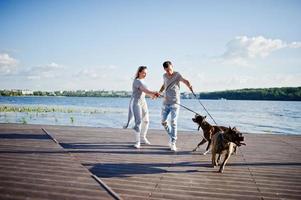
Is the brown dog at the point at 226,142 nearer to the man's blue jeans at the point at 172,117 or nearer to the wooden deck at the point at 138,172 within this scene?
the wooden deck at the point at 138,172

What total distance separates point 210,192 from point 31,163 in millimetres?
3113

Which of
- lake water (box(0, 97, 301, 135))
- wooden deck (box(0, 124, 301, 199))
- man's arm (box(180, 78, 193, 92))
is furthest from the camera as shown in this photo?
lake water (box(0, 97, 301, 135))

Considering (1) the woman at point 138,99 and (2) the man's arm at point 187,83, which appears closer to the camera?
(2) the man's arm at point 187,83

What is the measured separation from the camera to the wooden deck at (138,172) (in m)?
3.67

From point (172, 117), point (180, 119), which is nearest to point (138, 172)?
point (172, 117)

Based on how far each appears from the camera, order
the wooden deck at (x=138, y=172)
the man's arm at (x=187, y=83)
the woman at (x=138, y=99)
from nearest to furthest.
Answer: the wooden deck at (x=138, y=172)
the man's arm at (x=187, y=83)
the woman at (x=138, y=99)

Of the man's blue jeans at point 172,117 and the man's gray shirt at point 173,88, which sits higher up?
the man's gray shirt at point 173,88

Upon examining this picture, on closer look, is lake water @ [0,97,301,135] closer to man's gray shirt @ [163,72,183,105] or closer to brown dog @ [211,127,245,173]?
man's gray shirt @ [163,72,183,105]

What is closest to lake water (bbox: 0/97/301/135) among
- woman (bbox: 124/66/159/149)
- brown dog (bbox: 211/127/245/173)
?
woman (bbox: 124/66/159/149)

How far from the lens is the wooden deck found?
3.67 metres

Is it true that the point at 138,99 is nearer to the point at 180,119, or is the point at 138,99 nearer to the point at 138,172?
the point at 138,172

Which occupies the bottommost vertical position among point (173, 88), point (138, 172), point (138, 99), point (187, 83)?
point (138, 172)

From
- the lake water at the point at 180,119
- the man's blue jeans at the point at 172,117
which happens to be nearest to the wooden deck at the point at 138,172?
the man's blue jeans at the point at 172,117

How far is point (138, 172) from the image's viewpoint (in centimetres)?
473
